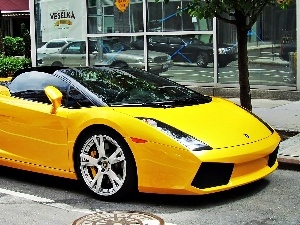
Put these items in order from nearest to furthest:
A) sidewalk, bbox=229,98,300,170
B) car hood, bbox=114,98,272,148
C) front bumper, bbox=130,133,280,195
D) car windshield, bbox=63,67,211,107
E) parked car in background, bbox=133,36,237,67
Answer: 1. front bumper, bbox=130,133,280,195
2. car hood, bbox=114,98,272,148
3. car windshield, bbox=63,67,211,107
4. sidewalk, bbox=229,98,300,170
5. parked car in background, bbox=133,36,237,67

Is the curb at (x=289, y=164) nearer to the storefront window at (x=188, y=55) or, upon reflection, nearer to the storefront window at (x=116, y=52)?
the storefront window at (x=188, y=55)

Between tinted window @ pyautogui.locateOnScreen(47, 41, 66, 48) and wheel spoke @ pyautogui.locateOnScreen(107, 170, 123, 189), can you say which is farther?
tinted window @ pyautogui.locateOnScreen(47, 41, 66, 48)

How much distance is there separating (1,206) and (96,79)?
5.53 feet

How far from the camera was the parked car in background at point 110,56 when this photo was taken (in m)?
14.7

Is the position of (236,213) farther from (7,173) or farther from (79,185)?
(7,173)

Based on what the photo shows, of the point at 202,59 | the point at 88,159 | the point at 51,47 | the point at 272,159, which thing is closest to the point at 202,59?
the point at 202,59

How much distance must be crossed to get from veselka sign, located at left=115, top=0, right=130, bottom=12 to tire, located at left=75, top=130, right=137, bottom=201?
967 cm

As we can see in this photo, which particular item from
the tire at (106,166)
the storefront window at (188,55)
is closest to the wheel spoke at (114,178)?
the tire at (106,166)

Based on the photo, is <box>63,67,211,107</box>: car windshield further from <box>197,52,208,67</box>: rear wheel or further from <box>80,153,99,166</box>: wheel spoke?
<box>197,52,208,67</box>: rear wheel

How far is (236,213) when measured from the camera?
5227 millimetres

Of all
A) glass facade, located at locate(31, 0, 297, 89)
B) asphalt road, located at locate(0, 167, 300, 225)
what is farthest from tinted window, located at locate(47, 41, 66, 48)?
asphalt road, located at locate(0, 167, 300, 225)

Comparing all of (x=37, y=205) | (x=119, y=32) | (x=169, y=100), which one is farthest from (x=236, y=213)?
(x=119, y=32)

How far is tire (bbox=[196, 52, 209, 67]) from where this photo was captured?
13921 millimetres

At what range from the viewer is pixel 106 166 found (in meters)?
5.64
